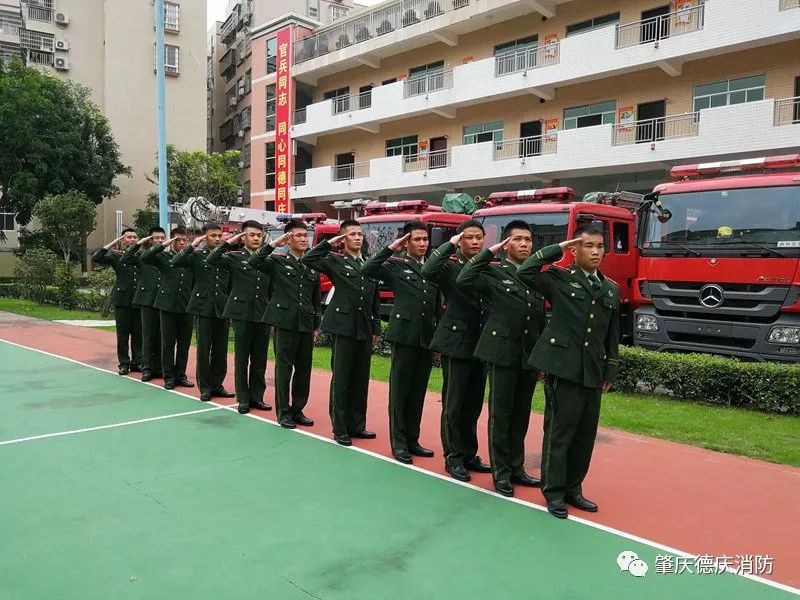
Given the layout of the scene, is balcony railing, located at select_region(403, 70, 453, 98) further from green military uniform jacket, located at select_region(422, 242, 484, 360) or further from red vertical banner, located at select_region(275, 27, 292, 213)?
green military uniform jacket, located at select_region(422, 242, 484, 360)

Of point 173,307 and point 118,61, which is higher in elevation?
point 118,61

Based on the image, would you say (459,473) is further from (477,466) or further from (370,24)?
(370,24)

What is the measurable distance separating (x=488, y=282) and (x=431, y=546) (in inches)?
63.8

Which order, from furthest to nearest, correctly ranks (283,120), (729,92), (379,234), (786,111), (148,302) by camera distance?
(283,120) → (729,92) → (786,111) → (379,234) → (148,302)

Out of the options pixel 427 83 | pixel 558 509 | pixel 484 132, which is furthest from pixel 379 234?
pixel 427 83

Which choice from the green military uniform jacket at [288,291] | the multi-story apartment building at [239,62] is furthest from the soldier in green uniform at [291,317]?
the multi-story apartment building at [239,62]

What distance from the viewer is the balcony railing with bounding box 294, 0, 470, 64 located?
66.2ft

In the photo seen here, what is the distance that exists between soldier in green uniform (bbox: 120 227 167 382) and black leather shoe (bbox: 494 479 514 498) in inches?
192

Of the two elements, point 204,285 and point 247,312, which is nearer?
point 247,312

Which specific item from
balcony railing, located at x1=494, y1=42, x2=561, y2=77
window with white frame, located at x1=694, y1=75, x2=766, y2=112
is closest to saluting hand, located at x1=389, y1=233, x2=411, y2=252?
window with white frame, located at x1=694, y1=75, x2=766, y2=112

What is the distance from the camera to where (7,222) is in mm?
28734

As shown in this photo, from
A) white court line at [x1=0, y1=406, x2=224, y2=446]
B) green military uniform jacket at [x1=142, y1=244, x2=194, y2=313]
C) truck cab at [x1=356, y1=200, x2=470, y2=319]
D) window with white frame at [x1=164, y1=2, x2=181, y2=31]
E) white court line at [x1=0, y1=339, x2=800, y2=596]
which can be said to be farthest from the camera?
window with white frame at [x1=164, y1=2, x2=181, y2=31]

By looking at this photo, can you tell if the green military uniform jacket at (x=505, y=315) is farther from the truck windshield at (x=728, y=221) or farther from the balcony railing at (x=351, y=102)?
the balcony railing at (x=351, y=102)

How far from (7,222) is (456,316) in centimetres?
3036
